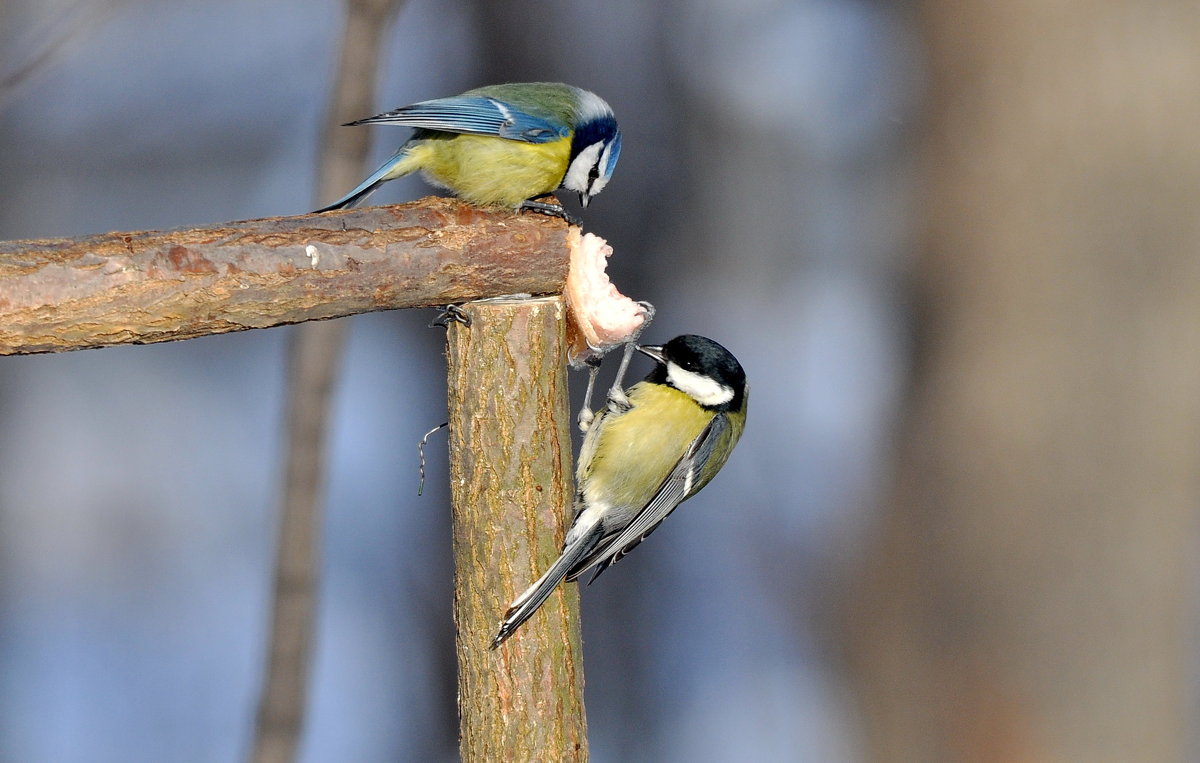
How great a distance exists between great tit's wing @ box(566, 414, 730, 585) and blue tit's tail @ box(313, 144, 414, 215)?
0.70 meters

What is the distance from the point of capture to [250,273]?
128 centimetres

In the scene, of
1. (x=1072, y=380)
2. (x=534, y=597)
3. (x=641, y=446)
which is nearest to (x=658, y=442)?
A: (x=641, y=446)

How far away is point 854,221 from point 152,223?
286cm

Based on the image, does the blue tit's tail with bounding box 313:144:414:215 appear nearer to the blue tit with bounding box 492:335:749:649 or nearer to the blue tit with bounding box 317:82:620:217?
the blue tit with bounding box 317:82:620:217

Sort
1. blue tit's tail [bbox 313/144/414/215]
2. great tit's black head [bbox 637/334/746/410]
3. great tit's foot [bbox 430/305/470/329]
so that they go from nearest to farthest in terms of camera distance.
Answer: great tit's foot [bbox 430/305/470/329], blue tit's tail [bbox 313/144/414/215], great tit's black head [bbox 637/334/746/410]

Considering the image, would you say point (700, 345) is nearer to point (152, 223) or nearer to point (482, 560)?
point (482, 560)

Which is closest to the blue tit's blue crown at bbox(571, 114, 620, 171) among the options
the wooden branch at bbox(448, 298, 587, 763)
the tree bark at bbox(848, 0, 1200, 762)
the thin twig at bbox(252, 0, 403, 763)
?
the thin twig at bbox(252, 0, 403, 763)

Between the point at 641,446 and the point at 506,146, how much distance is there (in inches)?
24.6

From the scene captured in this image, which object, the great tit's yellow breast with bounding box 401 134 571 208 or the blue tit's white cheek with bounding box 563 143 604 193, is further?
the blue tit's white cheek with bounding box 563 143 604 193

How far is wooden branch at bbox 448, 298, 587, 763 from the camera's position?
146 centimetres

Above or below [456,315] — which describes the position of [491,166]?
A: above

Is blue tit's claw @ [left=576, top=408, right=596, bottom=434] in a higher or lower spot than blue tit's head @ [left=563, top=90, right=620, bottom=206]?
lower

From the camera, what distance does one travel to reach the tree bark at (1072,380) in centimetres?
259

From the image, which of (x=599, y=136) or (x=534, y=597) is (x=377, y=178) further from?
(x=534, y=597)
